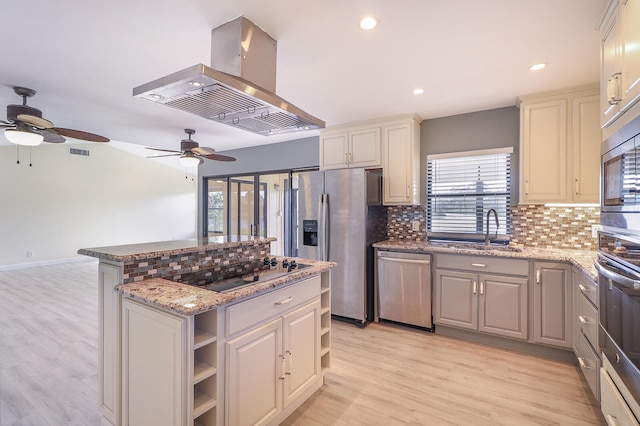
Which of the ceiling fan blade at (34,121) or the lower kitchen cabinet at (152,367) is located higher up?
Result: the ceiling fan blade at (34,121)

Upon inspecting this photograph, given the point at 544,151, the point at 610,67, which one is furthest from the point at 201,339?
the point at 544,151

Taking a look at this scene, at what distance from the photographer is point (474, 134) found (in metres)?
3.55

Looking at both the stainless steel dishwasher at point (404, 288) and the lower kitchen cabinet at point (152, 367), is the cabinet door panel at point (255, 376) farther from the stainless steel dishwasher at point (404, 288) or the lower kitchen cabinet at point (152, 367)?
the stainless steel dishwasher at point (404, 288)

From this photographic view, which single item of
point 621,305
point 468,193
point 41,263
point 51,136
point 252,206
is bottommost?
point 41,263

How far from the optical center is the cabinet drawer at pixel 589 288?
1.94m

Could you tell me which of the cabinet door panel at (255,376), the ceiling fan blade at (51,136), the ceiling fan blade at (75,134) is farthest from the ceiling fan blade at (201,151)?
the cabinet door panel at (255,376)

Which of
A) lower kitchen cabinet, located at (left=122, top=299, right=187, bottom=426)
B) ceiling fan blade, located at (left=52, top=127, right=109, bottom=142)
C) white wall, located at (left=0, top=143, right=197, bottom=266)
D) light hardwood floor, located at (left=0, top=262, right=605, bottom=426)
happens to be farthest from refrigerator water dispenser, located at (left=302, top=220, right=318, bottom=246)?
white wall, located at (left=0, top=143, right=197, bottom=266)

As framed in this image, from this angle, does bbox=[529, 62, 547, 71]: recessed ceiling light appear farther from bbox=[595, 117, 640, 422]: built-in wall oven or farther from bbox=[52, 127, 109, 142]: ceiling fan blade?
bbox=[52, 127, 109, 142]: ceiling fan blade

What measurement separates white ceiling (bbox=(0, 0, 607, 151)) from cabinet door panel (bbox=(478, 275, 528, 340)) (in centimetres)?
186

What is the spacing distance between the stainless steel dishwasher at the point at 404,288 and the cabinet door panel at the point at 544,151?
1.25m

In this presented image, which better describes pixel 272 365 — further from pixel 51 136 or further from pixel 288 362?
pixel 51 136

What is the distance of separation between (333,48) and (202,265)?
1.79m

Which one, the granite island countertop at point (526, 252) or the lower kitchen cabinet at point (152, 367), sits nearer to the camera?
the lower kitchen cabinet at point (152, 367)

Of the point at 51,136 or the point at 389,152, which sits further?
the point at 389,152
